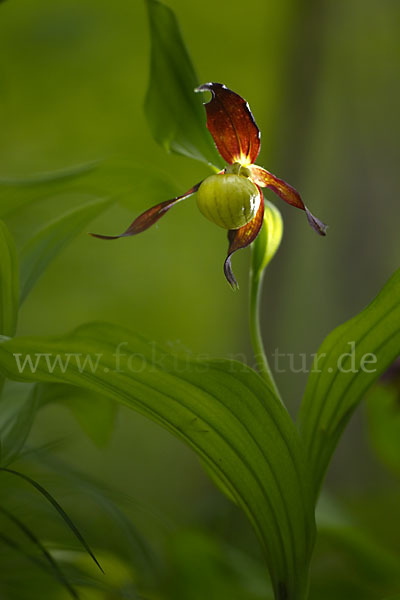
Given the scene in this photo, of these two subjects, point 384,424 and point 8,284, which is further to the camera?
point 384,424

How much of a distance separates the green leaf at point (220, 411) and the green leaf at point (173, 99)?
25 centimetres

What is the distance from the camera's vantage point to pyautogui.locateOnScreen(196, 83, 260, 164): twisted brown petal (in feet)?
1.62

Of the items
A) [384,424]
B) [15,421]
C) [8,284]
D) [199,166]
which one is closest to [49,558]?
[15,421]

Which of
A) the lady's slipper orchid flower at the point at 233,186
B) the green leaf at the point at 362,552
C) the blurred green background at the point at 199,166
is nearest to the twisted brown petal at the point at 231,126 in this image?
the lady's slipper orchid flower at the point at 233,186

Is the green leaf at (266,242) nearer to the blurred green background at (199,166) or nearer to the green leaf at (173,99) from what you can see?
the green leaf at (173,99)

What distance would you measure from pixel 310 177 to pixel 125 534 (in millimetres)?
2689

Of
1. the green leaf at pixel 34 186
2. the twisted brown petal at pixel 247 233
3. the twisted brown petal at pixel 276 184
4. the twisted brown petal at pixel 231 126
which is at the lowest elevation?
the green leaf at pixel 34 186

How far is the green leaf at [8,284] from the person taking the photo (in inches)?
19.9

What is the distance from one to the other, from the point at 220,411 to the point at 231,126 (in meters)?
0.29

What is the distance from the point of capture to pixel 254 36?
277 centimetres

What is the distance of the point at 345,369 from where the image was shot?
489 mm

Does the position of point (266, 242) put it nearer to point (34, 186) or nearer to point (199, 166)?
point (34, 186)

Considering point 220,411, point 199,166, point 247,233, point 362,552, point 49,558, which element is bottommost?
point 362,552

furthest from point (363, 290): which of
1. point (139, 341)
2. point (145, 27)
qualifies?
→ point (139, 341)
